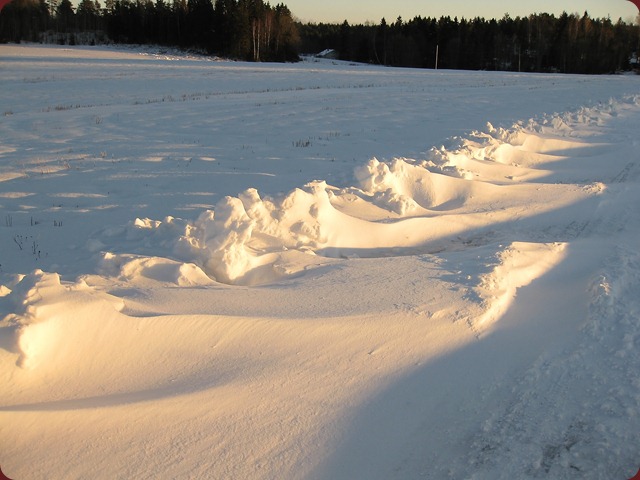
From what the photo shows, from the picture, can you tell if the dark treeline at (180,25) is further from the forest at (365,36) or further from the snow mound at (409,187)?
the snow mound at (409,187)

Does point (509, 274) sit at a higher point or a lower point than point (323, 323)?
higher

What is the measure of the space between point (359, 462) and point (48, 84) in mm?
24176

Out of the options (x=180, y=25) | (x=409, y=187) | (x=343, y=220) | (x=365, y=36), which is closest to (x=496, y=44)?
(x=365, y=36)

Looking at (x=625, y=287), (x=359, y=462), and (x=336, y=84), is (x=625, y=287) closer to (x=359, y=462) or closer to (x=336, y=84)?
(x=359, y=462)

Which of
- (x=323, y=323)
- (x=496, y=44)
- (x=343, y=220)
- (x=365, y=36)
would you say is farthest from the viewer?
(x=365, y=36)

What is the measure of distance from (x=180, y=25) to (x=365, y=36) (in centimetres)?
2492

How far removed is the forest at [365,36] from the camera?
160 feet

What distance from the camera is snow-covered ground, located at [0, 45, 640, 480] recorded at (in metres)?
2.60

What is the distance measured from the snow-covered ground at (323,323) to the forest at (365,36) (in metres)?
43.9

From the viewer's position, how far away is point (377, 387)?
120 inches

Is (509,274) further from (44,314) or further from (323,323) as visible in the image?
(44,314)

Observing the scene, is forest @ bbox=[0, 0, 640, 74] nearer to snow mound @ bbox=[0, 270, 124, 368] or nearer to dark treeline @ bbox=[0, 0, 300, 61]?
dark treeline @ bbox=[0, 0, 300, 61]

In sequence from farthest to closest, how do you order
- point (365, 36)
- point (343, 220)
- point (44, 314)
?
point (365, 36)
point (343, 220)
point (44, 314)

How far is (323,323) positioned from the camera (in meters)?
3.53
